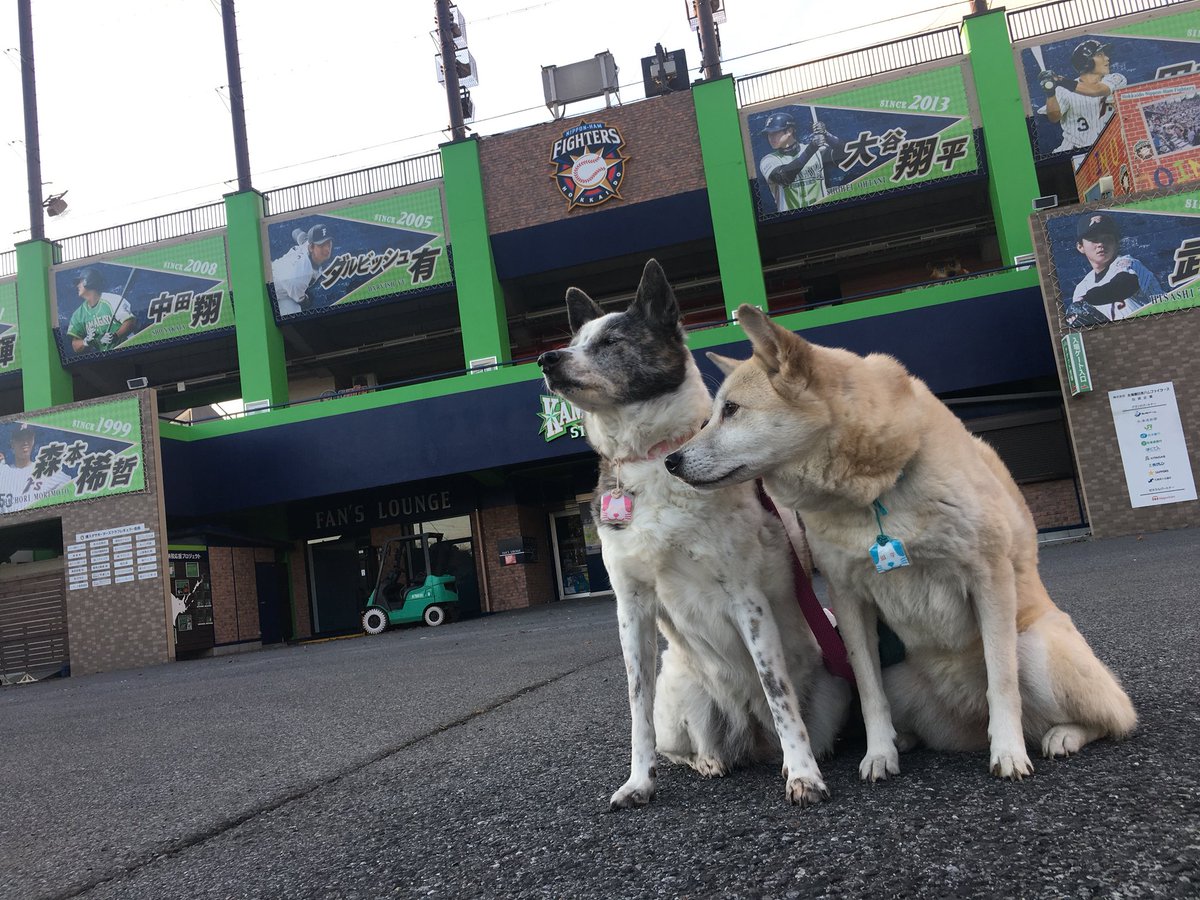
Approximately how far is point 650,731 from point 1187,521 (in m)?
14.9

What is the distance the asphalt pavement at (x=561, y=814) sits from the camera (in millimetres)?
1619

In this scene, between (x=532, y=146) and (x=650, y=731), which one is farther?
(x=532, y=146)

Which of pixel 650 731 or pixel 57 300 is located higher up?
pixel 57 300

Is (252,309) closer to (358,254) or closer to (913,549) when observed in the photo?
(358,254)

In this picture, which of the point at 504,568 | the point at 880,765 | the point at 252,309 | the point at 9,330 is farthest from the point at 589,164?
the point at 880,765

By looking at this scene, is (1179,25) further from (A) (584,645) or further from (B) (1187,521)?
(A) (584,645)

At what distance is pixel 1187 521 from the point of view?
1368cm

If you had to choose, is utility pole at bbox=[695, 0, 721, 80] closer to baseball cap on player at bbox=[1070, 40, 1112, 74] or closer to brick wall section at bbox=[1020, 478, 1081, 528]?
baseball cap on player at bbox=[1070, 40, 1112, 74]

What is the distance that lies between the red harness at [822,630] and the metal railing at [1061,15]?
20040mm

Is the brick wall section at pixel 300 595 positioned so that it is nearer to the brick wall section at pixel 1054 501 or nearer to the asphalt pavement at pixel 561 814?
the asphalt pavement at pixel 561 814

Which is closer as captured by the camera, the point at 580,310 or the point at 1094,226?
the point at 580,310

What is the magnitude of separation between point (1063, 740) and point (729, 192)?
57.8 ft

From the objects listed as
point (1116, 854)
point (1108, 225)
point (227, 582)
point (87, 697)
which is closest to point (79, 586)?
point (227, 582)

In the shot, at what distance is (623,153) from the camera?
748 inches
